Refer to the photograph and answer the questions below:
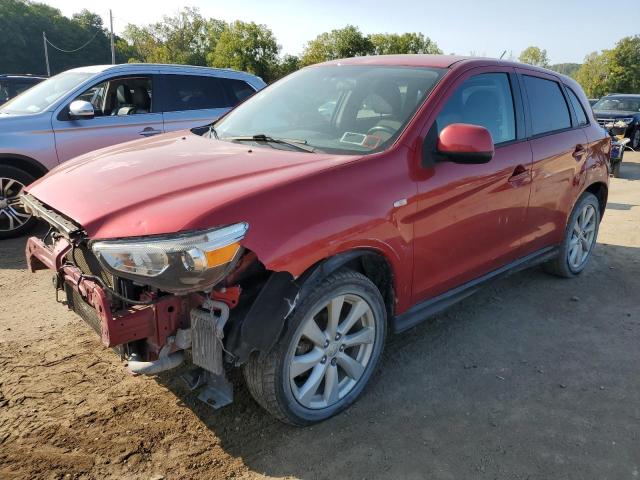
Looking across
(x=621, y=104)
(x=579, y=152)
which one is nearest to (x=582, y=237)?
(x=579, y=152)

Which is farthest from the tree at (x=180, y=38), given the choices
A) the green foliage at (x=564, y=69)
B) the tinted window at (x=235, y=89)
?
the tinted window at (x=235, y=89)

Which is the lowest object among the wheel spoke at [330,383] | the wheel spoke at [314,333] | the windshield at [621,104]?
the wheel spoke at [330,383]

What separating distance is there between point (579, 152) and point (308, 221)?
308cm

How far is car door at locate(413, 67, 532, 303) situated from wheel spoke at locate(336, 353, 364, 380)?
1.77 feet

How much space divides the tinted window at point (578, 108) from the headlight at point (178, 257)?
12.1 feet

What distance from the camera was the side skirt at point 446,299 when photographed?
3.02 meters

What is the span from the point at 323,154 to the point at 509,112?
5.41 feet

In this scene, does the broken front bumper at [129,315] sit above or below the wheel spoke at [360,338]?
above

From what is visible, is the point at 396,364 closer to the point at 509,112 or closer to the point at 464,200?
the point at 464,200

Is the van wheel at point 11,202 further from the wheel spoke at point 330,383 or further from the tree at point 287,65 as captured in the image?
the tree at point 287,65

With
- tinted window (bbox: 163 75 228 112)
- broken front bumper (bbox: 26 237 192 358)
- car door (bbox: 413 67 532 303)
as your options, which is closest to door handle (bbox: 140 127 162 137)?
tinted window (bbox: 163 75 228 112)

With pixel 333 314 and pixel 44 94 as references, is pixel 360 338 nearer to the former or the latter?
pixel 333 314

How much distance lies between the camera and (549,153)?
12.9 ft

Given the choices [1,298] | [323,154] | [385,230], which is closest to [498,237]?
[385,230]
